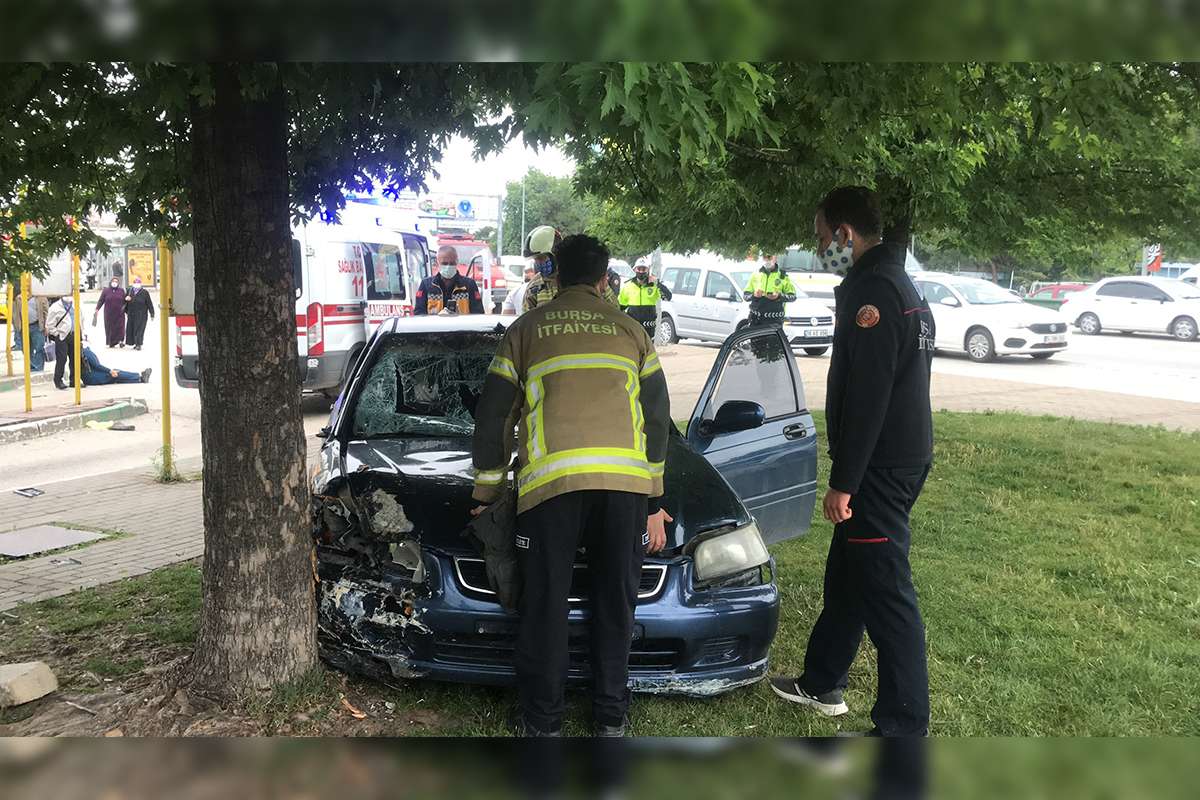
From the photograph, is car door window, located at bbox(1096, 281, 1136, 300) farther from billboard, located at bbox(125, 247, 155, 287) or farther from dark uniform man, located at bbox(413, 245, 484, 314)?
billboard, located at bbox(125, 247, 155, 287)

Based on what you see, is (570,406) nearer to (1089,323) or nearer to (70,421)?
(70,421)

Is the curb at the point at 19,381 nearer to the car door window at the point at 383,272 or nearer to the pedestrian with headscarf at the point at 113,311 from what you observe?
the pedestrian with headscarf at the point at 113,311

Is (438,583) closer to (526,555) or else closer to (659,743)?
(526,555)

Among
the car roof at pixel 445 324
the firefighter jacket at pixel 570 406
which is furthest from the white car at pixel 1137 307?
the firefighter jacket at pixel 570 406

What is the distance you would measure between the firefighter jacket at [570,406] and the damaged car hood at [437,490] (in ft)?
1.21

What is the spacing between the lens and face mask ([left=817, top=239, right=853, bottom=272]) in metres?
4.04

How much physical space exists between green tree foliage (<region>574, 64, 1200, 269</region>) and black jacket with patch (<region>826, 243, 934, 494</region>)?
746 mm

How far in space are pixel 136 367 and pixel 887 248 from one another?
16148 millimetres

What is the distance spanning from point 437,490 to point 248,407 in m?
0.90

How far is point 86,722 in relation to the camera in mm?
3477

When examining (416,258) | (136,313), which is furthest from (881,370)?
(136,313)

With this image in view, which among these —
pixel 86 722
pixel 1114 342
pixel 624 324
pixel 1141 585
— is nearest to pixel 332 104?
pixel 624 324

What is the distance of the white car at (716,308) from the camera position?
20719 millimetres

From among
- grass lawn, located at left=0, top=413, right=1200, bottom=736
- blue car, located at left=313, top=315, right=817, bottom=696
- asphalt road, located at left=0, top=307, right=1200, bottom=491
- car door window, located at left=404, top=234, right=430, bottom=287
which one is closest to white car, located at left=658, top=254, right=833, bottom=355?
asphalt road, located at left=0, top=307, right=1200, bottom=491
